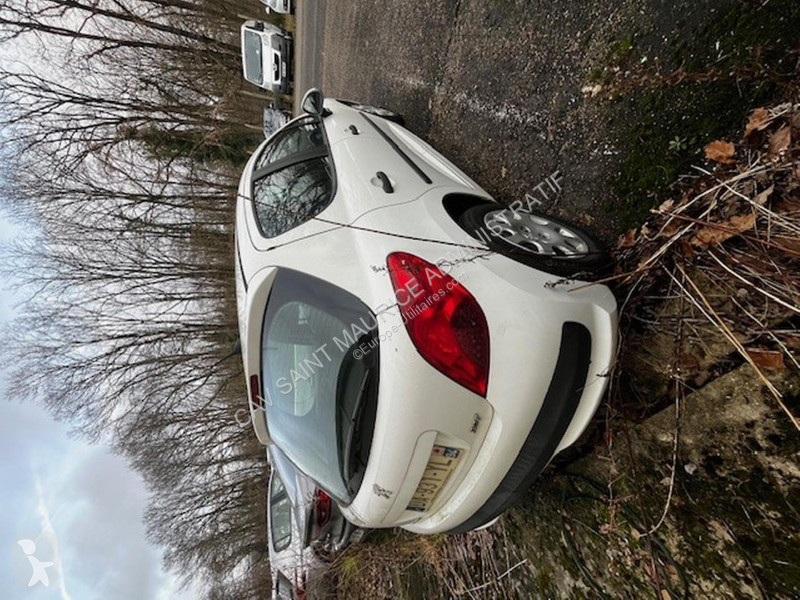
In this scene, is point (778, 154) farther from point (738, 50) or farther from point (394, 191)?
point (394, 191)

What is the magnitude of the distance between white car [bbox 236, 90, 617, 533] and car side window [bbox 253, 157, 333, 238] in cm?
3

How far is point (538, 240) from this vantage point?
2441 millimetres

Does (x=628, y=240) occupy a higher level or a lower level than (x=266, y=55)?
higher

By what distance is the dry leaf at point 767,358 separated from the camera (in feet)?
5.91

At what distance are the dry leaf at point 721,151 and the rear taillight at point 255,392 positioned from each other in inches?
101

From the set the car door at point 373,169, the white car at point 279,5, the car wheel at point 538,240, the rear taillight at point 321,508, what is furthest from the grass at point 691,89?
the white car at point 279,5

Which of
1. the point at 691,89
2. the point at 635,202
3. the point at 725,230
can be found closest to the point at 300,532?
the point at 635,202

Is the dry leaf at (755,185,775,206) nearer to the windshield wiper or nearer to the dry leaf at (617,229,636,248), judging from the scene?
the dry leaf at (617,229,636,248)

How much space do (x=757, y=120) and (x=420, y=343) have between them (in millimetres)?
1698

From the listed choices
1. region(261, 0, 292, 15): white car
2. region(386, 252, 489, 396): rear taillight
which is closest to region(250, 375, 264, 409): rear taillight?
region(386, 252, 489, 396): rear taillight

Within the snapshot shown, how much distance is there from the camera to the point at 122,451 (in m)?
11.0

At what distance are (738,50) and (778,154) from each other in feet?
1.73

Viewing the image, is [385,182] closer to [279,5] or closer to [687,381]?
[687,381]

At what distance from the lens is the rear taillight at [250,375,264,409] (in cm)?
273
